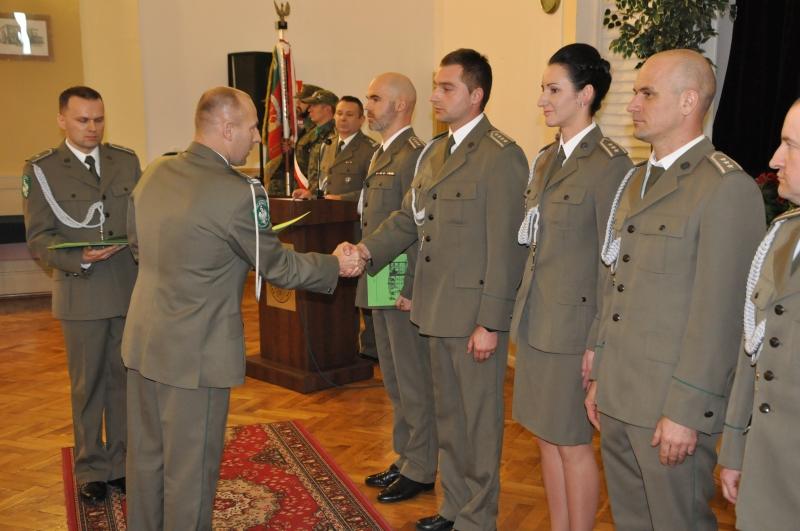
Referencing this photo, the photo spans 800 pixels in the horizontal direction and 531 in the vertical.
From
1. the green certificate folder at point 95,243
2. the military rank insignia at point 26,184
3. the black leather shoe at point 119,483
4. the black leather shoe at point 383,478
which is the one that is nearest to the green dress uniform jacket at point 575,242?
the black leather shoe at point 383,478

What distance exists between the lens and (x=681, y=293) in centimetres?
199

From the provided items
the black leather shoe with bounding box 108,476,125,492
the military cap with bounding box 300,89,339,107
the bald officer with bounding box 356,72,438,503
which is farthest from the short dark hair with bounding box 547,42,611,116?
the military cap with bounding box 300,89,339,107

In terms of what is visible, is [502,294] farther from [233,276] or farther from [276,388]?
[276,388]

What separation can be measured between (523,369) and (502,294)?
0.96 ft

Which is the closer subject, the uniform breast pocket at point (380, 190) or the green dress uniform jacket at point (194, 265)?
the green dress uniform jacket at point (194, 265)

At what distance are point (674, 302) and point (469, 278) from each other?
3.16ft

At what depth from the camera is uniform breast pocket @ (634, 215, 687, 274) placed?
1975mm

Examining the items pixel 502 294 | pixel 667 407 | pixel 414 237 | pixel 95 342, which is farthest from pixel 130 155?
pixel 667 407

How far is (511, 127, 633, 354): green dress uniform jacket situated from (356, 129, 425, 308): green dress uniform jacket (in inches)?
47.2

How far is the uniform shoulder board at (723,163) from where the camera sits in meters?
1.92

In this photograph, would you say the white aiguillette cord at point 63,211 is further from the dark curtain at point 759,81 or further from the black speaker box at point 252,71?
the black speaker box at point 252,71

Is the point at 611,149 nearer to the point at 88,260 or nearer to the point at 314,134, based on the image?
the point at 88,260

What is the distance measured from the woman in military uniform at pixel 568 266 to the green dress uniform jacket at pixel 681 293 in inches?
8.8

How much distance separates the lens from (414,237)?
3.30 m
